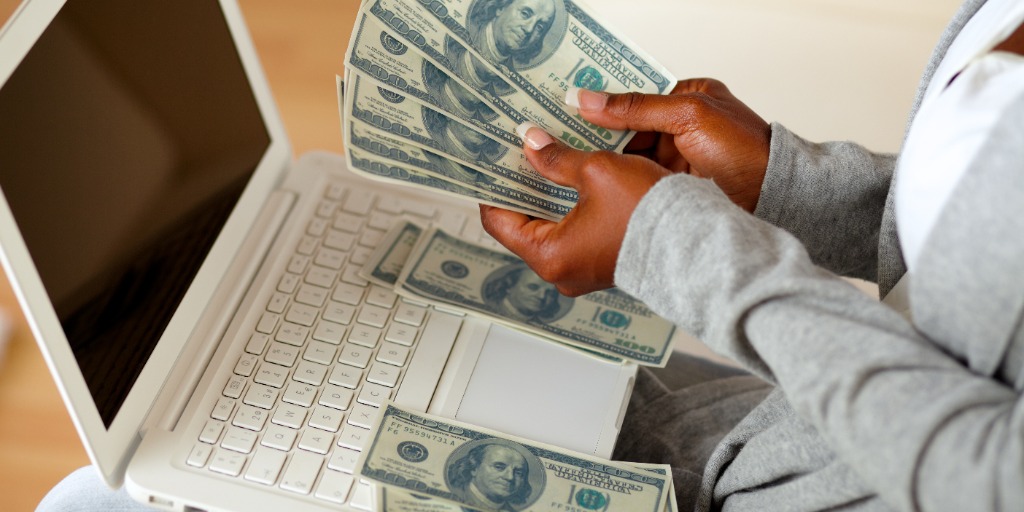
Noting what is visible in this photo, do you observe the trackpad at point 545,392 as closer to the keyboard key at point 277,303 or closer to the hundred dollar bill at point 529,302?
the hundred dollar bill at point 529,302

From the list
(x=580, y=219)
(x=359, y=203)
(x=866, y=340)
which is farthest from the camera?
(x=359, y=203)

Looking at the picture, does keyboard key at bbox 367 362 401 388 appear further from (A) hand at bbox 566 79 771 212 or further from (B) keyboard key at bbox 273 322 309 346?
(A) hand at bbox 566 79 771 212

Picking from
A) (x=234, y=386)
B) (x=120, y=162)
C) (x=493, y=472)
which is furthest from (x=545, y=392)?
(x=120, y=162)

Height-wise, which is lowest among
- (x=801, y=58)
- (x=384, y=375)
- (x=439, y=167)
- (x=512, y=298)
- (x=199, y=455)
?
(x=199, y=455)

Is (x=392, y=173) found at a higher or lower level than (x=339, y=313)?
higher

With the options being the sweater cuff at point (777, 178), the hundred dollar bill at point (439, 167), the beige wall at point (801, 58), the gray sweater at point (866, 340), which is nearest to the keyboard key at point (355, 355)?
the hundred dollar bill at point (439, 167)

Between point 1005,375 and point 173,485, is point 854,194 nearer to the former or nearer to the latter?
point 1005,375

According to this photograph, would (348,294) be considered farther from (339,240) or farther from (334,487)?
(334,487)

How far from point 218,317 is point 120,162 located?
20cm

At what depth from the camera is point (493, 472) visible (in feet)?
2.67

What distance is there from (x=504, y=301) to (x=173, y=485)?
0.40 m

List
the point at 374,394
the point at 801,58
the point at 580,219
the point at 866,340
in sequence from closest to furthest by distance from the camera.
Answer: the point at 866,340 → the point at 580,219 → the point at 374,394 → the point at 801,58

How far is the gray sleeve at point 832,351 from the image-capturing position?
531 millimetres

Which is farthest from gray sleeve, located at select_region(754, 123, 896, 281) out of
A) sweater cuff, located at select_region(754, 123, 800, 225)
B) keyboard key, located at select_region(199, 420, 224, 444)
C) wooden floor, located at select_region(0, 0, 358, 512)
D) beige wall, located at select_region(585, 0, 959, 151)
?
wooden floor, located at select_region(0, 0, 358, 512)
